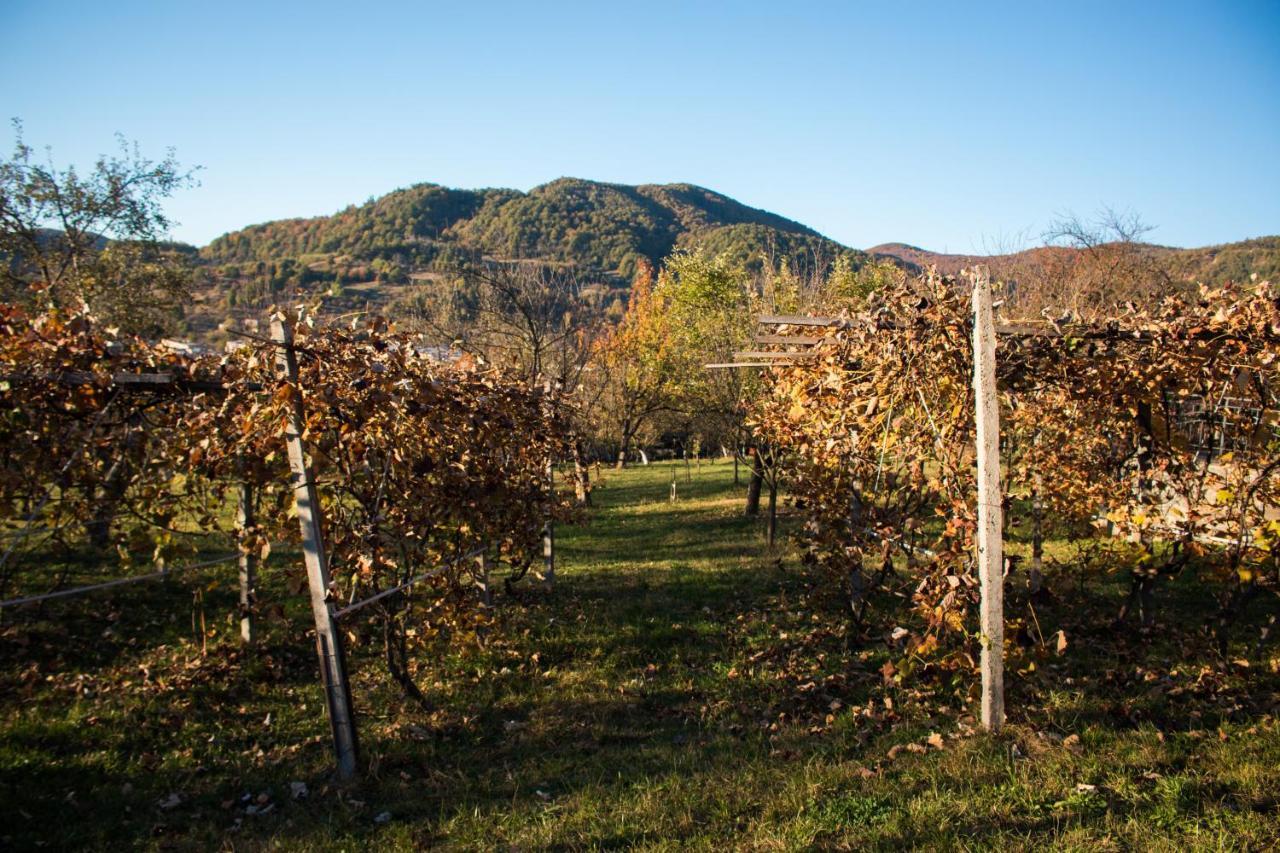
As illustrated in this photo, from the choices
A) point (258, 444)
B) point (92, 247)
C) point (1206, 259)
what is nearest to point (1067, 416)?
point (258, 444)

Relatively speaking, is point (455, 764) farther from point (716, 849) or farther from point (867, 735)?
point (867, 735)

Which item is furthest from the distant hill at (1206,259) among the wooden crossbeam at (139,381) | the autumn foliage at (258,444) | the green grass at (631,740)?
the wooden crossbeam at (139,381)

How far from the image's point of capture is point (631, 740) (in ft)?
18.2

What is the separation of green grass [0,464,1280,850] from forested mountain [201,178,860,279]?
74.7 m

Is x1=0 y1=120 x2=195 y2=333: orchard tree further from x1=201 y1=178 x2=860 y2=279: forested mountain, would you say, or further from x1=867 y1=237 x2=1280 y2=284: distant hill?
x1=201 y1=178 x2=860 y2=279: forested mountain

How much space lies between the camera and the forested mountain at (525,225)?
90.6 m

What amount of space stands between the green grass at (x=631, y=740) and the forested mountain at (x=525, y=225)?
245 ft

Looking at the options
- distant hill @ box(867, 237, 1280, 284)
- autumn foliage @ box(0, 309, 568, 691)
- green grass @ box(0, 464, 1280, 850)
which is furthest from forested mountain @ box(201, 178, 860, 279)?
autumn foliage @ box(0, 309, 568, 691)

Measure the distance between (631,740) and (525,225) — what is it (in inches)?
3845

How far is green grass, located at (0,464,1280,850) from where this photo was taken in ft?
12.8

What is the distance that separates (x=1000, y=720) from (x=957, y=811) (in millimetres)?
1416

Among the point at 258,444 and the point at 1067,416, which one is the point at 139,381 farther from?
the point at 1067,416

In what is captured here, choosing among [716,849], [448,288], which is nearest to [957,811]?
[716,849]

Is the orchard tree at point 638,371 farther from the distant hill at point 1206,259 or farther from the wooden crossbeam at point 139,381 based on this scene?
the wooden crossbeam at point 139,381
